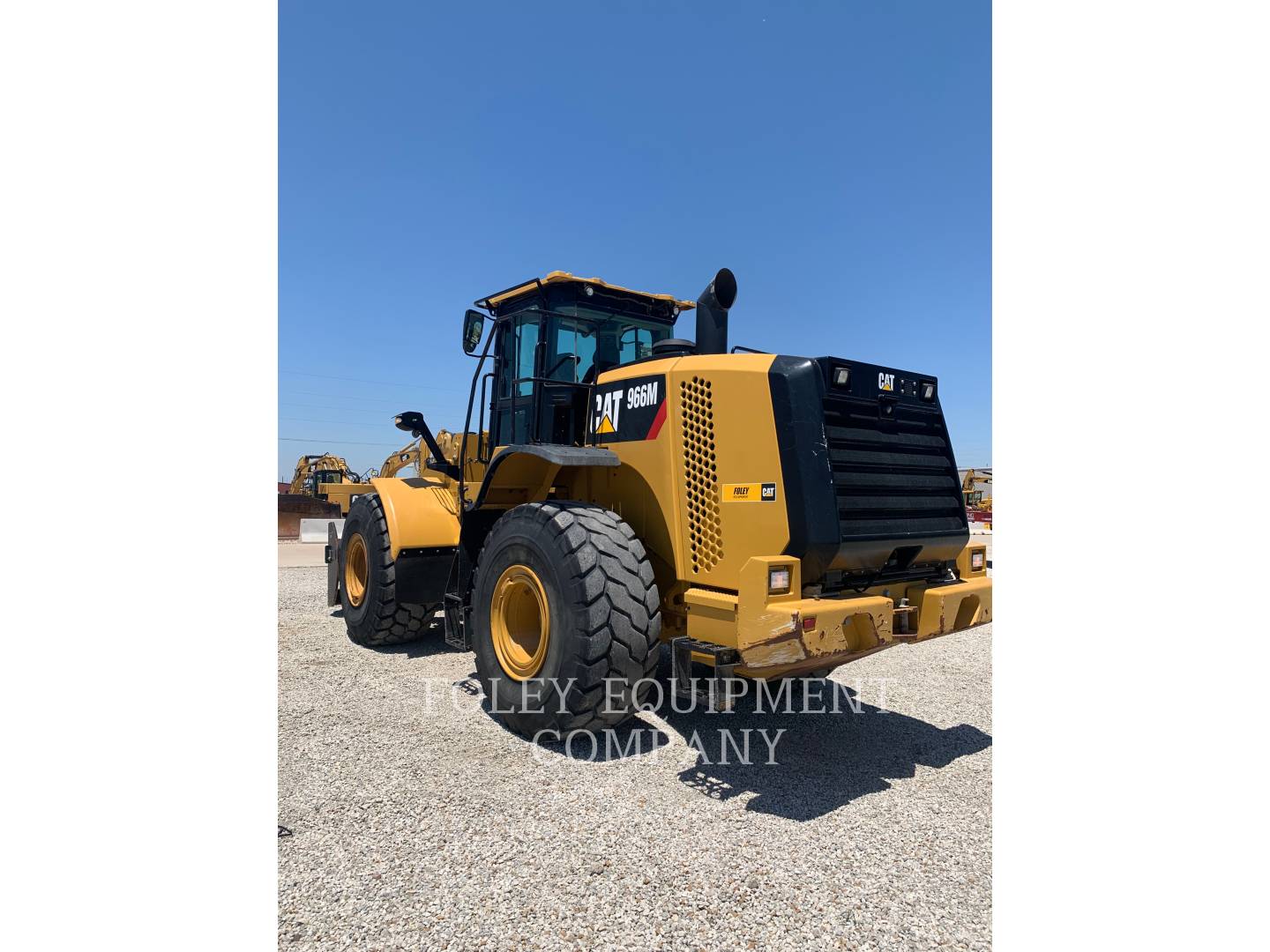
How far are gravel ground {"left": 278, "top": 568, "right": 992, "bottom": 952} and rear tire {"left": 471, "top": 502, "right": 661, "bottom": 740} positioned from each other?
26 centimetres

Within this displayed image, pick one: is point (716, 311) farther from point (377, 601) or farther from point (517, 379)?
point (377, 601)

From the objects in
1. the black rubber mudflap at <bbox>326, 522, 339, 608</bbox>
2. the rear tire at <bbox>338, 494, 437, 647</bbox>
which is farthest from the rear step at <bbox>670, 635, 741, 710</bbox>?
the black rubber mudflap at <bbox>326, 522, 339, 608</bbox>

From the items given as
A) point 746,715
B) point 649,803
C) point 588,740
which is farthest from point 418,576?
point 649,803

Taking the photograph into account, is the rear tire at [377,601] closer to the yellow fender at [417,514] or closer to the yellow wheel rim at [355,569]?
the yellow wheel rim at [355,569]

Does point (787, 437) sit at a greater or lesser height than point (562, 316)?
lesser

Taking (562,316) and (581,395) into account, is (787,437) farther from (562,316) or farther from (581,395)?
(562,316)

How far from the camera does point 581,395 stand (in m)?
5.55

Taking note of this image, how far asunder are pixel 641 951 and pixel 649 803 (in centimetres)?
105

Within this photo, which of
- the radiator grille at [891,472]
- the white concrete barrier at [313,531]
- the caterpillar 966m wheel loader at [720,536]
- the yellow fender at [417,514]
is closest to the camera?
the caterpillar 966m wheel loader at [720,536]

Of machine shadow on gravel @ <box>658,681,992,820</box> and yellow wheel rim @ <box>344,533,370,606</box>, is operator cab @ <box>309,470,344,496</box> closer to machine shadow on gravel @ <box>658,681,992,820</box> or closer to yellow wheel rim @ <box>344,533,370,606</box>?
yellow wheel rim @ <box>344,533,370,606</box>

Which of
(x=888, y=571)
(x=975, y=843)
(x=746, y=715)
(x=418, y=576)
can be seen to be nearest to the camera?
(x=975, y=843)

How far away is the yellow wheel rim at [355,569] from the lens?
22.7 feet

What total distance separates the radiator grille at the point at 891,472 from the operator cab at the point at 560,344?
2005 millimetres

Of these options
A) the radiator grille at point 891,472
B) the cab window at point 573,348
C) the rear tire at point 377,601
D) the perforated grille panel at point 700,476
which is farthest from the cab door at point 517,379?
the radiator grille at point 891,472
